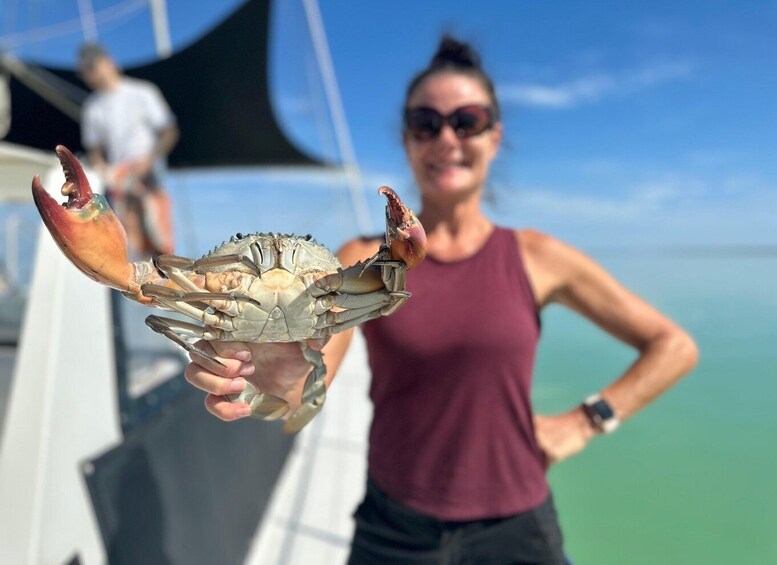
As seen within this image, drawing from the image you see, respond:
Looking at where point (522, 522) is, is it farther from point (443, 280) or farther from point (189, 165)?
point (189, 165)

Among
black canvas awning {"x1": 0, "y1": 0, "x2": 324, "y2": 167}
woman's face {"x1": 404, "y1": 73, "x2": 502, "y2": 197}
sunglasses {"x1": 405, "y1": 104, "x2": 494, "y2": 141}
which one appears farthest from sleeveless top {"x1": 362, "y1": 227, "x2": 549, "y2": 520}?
black canvas awning {"x1": 0, "y1": 0, "x2": 324, "y2": 167}

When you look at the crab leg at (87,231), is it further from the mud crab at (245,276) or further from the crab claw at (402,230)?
the crab claw at (402,230)

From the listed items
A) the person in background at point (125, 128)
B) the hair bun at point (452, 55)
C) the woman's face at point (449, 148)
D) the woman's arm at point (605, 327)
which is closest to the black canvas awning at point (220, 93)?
the person in background at point (125, 128)

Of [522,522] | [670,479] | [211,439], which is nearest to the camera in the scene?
[522,522]

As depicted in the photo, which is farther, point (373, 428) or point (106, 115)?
point (106, 115)

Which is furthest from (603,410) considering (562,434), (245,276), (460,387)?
(245,276)

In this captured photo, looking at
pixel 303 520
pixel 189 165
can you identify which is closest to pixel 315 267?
pixel 303 520
